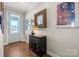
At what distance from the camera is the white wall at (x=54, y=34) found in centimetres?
169

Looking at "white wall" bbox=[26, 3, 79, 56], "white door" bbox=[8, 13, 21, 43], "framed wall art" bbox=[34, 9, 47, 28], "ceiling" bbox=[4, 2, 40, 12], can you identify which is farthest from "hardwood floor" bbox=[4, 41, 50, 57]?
"ceiling" bbox=[4, 2, 40, 12]

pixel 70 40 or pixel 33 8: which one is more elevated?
pixel 33 8

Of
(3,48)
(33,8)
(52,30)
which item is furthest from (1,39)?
(52,30)

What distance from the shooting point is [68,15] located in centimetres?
166

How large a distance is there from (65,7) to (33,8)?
1.95ft

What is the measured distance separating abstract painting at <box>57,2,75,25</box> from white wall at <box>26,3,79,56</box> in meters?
0.08

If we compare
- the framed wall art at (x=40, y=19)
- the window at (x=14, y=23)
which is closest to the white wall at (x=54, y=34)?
the framed wall art at (x=40, y=19)

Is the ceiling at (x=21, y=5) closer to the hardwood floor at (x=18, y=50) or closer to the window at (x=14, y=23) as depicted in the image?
the window at (x=14, y=23)

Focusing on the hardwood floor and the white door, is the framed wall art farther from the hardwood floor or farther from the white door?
the hardwood floor

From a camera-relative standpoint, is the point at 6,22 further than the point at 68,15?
Yes

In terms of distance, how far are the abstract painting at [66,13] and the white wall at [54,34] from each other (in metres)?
0.08

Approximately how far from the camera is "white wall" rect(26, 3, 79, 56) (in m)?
1.69

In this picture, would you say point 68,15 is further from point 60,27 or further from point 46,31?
point 46,31

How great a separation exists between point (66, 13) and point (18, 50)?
1131 mm
